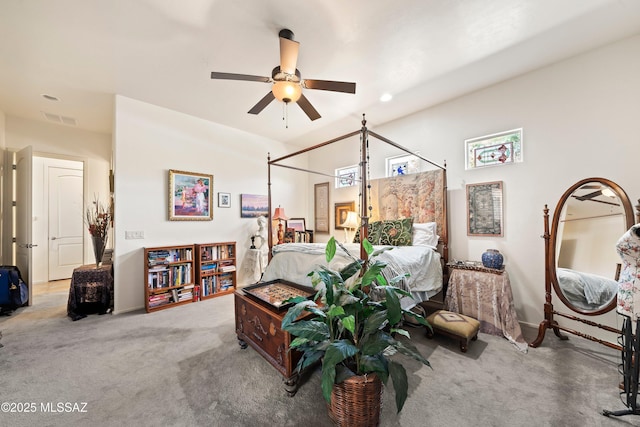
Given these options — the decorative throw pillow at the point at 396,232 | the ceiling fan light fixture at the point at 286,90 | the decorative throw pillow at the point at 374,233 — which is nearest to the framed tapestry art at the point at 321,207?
the decorative throw pillow at the point at 374,233

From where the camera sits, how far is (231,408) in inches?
61.5

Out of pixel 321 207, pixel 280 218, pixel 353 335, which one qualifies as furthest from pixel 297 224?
pixel 353 335

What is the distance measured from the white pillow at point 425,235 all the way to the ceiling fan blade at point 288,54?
2.68 m

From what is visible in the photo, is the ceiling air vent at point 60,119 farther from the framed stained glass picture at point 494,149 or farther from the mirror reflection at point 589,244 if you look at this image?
the mirror reflection at point 589,244

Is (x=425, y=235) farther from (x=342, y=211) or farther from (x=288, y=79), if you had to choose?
(x=288, y=79)

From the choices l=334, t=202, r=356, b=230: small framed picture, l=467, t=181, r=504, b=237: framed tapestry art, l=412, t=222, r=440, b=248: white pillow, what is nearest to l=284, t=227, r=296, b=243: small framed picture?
l=334, t=202, r=356, b=230: small framed picture

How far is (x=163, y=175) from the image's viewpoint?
362 centimetres

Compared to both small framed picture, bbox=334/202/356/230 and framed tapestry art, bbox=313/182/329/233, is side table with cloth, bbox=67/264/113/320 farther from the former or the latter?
small framed picture, bbox=334/202/356/230

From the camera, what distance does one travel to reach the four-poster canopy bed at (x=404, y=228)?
7.69 feet

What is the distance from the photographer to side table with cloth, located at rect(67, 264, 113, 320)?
3.01 metres

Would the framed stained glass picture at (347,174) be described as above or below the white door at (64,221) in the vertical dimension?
above

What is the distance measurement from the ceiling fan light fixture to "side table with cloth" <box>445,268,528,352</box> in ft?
9.08

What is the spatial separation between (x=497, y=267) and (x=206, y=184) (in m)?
4.50

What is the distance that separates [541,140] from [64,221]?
839 cm
